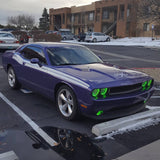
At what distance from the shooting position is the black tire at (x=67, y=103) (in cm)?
399

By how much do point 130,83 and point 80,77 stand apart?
3.04 feet

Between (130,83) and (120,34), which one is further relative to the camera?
(120,34)

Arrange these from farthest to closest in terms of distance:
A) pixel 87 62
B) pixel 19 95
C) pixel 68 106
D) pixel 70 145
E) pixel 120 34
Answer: pixel 120 34 → pixel 19 95 → pixel 87 62 → pixel 68 106 → pixel 70 145

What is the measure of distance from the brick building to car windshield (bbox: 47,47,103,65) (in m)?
31.5

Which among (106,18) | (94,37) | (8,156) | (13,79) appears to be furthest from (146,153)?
(106,18)

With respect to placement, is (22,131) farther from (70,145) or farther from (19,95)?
(19,95)

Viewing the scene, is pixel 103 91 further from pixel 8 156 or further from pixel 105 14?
pixel 105 14

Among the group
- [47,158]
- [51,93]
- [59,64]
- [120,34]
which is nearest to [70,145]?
[47,158]

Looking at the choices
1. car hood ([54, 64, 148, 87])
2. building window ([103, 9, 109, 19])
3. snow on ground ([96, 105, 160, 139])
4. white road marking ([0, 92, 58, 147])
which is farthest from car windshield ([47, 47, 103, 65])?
building window ([103, 9, 109, 19])

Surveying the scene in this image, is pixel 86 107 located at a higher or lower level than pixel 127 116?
higher

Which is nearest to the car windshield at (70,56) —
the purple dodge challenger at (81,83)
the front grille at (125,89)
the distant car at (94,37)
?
the purple dodge challenger at (81,83)

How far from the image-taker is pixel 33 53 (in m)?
5.51

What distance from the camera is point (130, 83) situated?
399 centimetres

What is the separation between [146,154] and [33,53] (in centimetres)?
367
